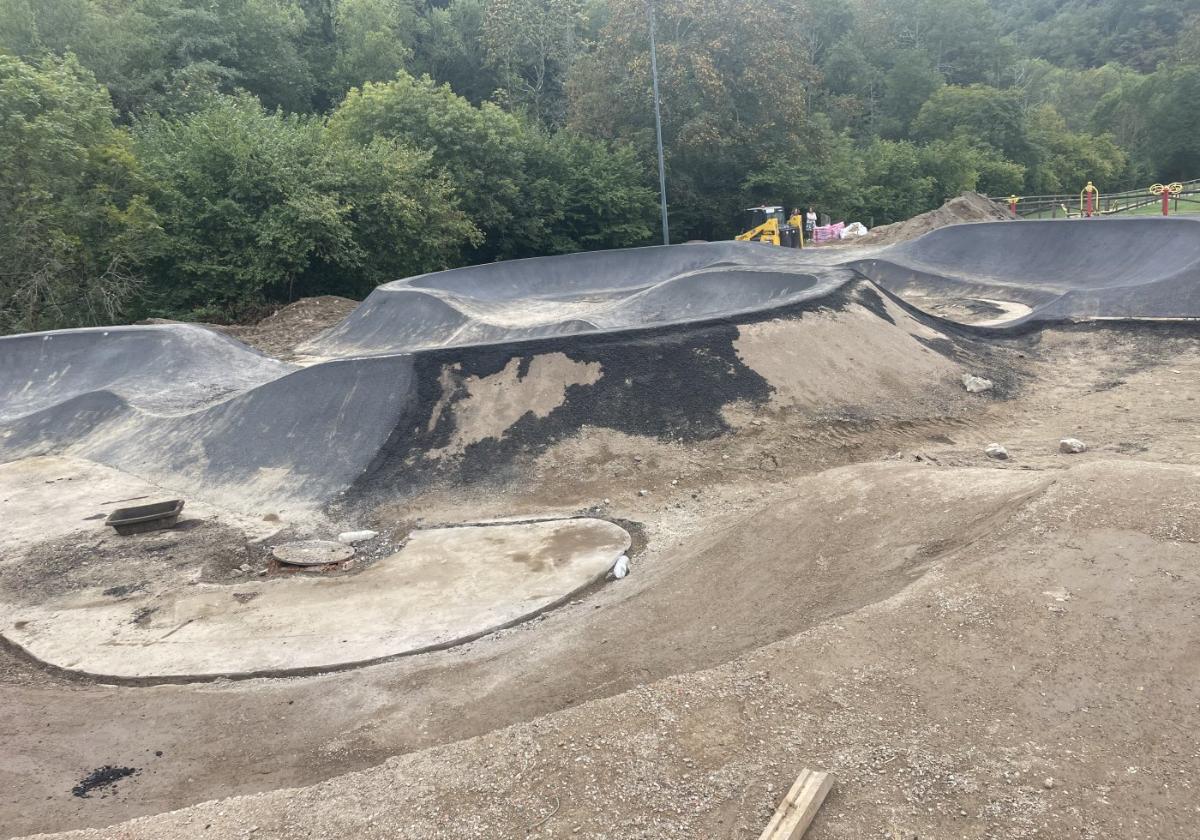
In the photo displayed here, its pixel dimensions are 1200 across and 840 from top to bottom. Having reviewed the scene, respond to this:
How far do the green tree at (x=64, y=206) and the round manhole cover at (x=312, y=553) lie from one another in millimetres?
16375

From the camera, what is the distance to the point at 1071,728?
3.83 metres

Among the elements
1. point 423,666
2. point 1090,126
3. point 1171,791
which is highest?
point 1090,126

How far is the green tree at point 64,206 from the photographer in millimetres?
19016

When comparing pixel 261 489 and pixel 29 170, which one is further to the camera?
pixel 29 170

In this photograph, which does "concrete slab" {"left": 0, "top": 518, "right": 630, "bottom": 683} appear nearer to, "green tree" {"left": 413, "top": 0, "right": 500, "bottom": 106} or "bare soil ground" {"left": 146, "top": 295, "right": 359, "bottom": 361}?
"bare soil ground" {"left": 146, "top": 295, "right": 359, "bottom": 361}

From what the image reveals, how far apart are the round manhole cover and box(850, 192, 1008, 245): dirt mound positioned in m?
24.0

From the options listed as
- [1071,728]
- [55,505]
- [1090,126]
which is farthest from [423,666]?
[1090,126]

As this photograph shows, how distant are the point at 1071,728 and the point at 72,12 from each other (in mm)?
37632

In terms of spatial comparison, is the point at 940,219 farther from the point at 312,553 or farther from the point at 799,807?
the point at 799,807

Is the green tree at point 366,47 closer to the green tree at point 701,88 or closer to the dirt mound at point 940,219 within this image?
the green tree at point 701,88

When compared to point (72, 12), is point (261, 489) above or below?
below

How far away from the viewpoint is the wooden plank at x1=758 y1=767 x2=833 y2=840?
3.45 metres

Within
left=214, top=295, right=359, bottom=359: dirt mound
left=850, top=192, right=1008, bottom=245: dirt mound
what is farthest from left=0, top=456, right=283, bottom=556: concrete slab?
left=850, top=192, right=1008, bottom=245: dirt mound

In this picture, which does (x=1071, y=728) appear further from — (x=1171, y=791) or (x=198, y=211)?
(x=198, y=211)
